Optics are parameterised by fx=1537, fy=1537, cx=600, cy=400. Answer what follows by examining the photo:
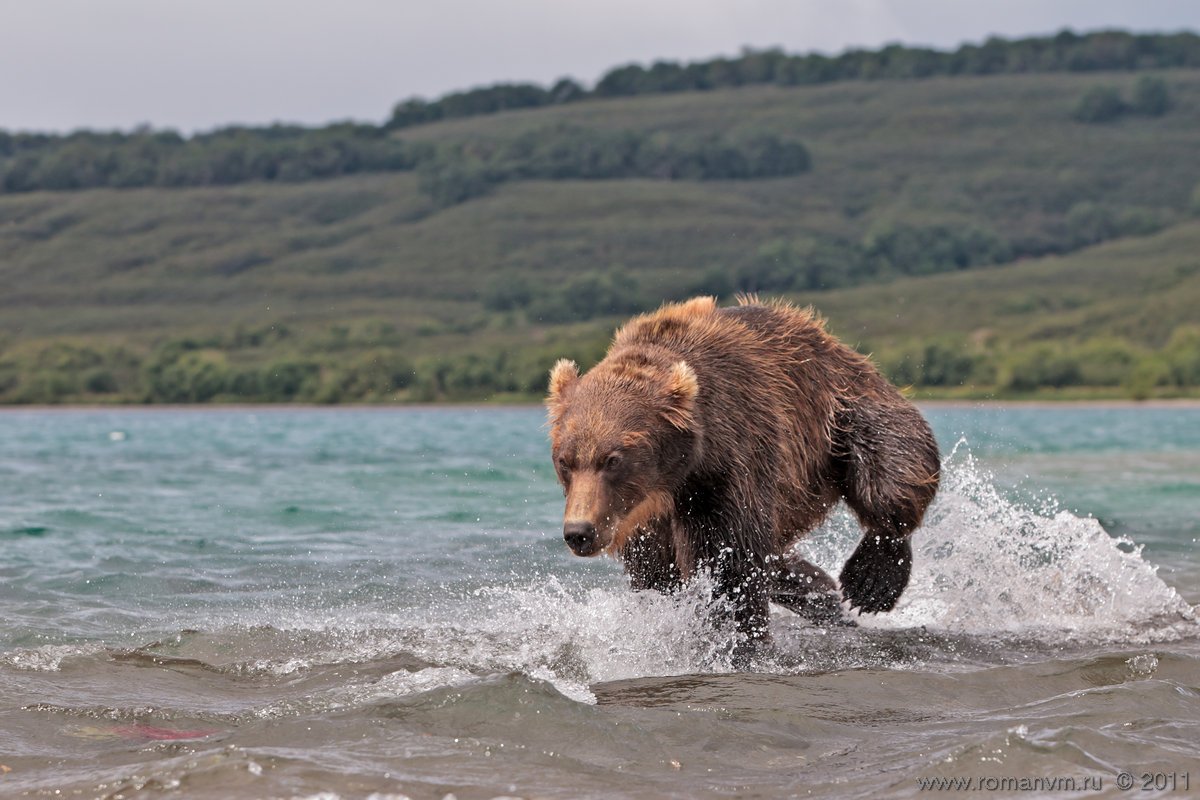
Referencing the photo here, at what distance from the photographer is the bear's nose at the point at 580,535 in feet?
22.9

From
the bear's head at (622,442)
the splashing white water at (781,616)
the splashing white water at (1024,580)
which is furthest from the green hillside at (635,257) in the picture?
the bear's head at (622,442)

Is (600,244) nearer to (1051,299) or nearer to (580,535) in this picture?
(1051,299)

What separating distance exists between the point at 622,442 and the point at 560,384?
70cm

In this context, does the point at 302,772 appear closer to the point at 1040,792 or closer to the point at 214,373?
the point at 1040,792

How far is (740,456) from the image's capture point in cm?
793

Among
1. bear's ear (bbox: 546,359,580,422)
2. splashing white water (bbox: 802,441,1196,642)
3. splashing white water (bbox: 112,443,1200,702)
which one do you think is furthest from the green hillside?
bear's ear (bbox: 546,359,580,422)

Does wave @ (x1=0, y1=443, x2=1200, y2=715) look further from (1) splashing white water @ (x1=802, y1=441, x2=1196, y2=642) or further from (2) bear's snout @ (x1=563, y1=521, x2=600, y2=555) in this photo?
(2) bear's snout @ (x1=563, y1=521, x2=600, y2=555)

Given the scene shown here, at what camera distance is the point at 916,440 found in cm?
891

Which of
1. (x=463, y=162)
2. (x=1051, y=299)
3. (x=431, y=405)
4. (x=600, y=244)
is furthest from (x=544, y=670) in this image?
(x=463, y=162)

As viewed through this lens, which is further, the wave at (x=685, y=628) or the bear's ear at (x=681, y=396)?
the wave at (x=685, y=628)

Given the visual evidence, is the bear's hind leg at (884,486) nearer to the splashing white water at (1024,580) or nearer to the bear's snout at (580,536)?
the splashing white water at (1024,580)

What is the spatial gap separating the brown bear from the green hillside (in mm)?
58989

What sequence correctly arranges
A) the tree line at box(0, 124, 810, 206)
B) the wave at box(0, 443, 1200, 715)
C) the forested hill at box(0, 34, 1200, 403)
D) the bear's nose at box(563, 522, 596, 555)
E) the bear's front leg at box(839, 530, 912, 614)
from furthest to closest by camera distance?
the tree line at box(0, 124, 810, 206), the forested hill at box(0, 34, 1200, 403), the bear's front leg at box(839, 530, 912, 614), the wave at box(0, 443, 1200, 715), the bear's nose at box(563, 522, 596, 555)

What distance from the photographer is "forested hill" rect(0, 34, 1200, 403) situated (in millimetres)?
88125
